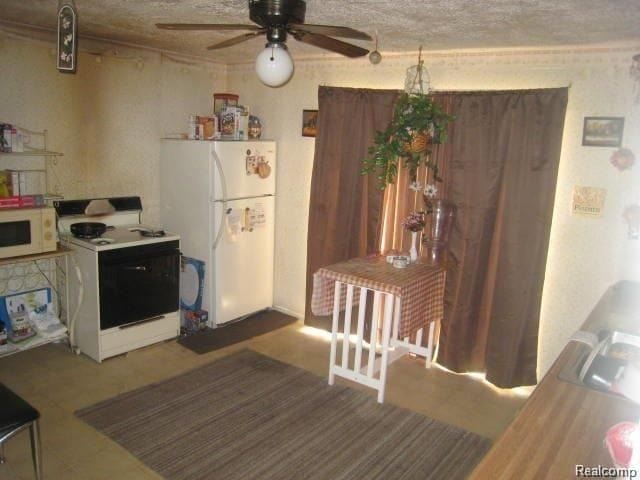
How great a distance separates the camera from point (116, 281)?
12.1 feet

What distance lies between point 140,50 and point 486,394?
3.68 metres

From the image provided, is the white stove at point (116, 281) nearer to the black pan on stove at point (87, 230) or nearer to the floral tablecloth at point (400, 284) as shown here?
the black pan on stove at point (87, 230)

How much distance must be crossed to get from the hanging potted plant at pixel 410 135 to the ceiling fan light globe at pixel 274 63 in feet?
4.44

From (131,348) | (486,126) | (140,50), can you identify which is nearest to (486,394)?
(486,126)

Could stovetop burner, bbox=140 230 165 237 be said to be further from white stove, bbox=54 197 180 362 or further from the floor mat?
the floor mat

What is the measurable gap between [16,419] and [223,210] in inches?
90.9

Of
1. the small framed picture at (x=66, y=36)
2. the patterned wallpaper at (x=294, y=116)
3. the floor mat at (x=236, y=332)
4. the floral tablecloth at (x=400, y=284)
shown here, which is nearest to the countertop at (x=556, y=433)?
the floral tablecloth at (x=400, y=284)

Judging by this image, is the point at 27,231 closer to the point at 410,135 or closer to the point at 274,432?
the point at 274,432

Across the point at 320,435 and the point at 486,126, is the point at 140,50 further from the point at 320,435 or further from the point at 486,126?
the point at 320,435

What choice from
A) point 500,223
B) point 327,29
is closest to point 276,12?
point 327,29

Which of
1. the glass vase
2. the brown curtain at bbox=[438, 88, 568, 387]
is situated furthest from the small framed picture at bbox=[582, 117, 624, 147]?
the glass vase

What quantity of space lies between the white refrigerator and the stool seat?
2088 mm

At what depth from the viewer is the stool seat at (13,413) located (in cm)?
221

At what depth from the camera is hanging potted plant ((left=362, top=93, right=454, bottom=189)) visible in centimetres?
338
